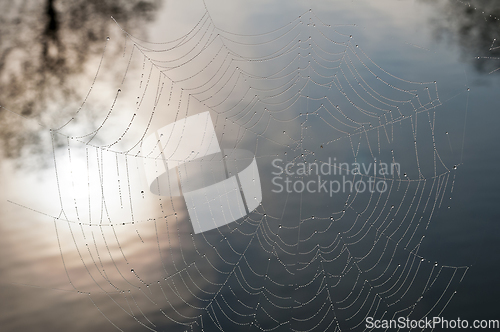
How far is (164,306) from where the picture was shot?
6.79 meters

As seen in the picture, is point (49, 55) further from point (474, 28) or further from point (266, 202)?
point (474, 28)

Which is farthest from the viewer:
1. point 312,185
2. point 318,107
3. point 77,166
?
point 318,107

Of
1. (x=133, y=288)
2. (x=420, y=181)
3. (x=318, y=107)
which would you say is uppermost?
(x=318, y=107)

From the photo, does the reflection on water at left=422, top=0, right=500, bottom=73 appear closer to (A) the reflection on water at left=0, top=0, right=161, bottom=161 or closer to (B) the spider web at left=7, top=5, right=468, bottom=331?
(B) the spider web at left=7, top=5, right=468, bottom=331

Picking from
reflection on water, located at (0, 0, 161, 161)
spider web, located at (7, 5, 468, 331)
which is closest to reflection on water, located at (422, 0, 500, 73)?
spider web, located at (7, 5, 468, 331)

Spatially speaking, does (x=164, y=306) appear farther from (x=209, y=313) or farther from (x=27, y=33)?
(x=27, y=33)

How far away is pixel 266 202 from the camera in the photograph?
7.62 meters

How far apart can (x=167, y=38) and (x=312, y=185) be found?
3.67 metres

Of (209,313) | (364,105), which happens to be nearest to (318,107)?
(364,105)

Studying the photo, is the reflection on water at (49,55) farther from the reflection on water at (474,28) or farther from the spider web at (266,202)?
the reflection on water at (474,28)

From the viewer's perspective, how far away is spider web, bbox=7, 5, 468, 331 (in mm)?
6930

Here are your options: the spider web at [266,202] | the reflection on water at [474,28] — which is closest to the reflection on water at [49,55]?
the spider web at [266,202]

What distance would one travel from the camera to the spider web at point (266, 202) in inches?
273

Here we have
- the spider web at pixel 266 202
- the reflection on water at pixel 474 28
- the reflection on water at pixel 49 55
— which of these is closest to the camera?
the spider web at pixel 266 202
